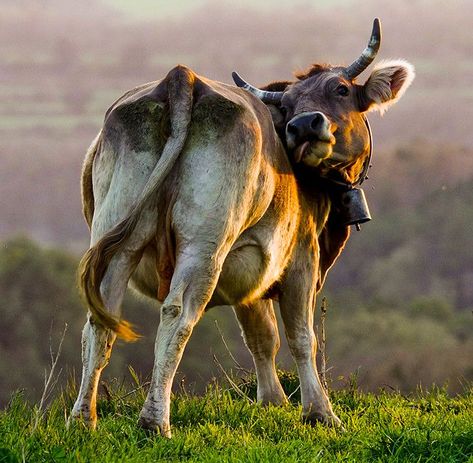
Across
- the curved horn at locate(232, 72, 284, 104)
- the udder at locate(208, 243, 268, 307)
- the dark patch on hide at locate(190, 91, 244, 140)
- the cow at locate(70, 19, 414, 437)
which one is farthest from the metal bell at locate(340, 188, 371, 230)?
the dark patch on hide at locate(190, 91, 244, 140)

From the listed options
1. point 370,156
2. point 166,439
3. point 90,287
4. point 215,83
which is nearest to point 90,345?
point 90,287

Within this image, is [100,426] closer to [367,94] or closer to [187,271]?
[187,271]

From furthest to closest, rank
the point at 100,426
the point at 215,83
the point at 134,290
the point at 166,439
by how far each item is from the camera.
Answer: the point at 134,290 → the point at 215,83 → the point at 100,426 → the point at 166,439

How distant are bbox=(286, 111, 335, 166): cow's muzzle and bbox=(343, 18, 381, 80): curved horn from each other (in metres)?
0.96

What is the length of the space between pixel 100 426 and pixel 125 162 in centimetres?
171

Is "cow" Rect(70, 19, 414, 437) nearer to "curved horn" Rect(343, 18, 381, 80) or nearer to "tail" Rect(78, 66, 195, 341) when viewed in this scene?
"tail" Rect(78, 66, 195, 341)

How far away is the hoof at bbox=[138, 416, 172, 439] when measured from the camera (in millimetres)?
6289

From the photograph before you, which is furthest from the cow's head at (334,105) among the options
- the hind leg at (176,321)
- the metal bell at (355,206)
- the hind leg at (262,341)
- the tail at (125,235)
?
the hind leg at (176,321)

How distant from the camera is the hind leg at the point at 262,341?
8.93m

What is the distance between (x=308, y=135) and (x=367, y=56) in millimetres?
1260

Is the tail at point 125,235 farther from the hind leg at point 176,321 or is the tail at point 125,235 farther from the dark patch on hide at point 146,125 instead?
the hind leg at point 176,321

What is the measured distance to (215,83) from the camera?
23.6 ft

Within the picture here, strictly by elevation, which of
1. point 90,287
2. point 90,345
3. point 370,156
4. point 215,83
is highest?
point 215,83

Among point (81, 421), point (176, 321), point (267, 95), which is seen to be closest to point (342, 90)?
point (267, 95)
